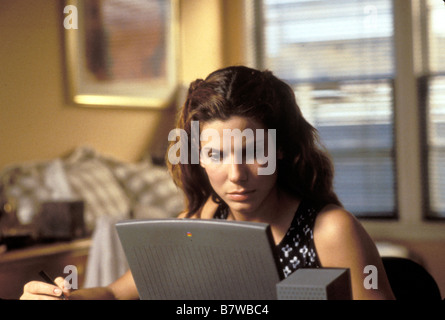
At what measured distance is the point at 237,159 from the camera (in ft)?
2.41

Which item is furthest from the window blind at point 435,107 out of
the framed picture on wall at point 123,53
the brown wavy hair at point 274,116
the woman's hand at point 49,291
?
the woman's hand at point 49,291

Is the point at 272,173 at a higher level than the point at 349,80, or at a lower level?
lower

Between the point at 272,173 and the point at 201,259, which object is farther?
the point at 272,173

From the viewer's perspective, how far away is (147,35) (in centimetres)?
258

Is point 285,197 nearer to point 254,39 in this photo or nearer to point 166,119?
point 254,39

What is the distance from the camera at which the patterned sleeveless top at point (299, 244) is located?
815 mm

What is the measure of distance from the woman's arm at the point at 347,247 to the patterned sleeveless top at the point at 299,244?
15 mm

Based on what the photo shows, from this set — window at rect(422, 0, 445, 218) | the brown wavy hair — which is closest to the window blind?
window at rect(422, 0, 445, 218)

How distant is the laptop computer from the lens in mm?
492

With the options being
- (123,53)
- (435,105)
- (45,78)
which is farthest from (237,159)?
(123,53)

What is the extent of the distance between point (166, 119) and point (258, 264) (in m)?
2.26

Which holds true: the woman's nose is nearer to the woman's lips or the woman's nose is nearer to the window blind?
the woman's lips

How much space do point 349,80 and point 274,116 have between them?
1885mm

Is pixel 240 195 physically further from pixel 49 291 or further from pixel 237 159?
pixel 49 291
